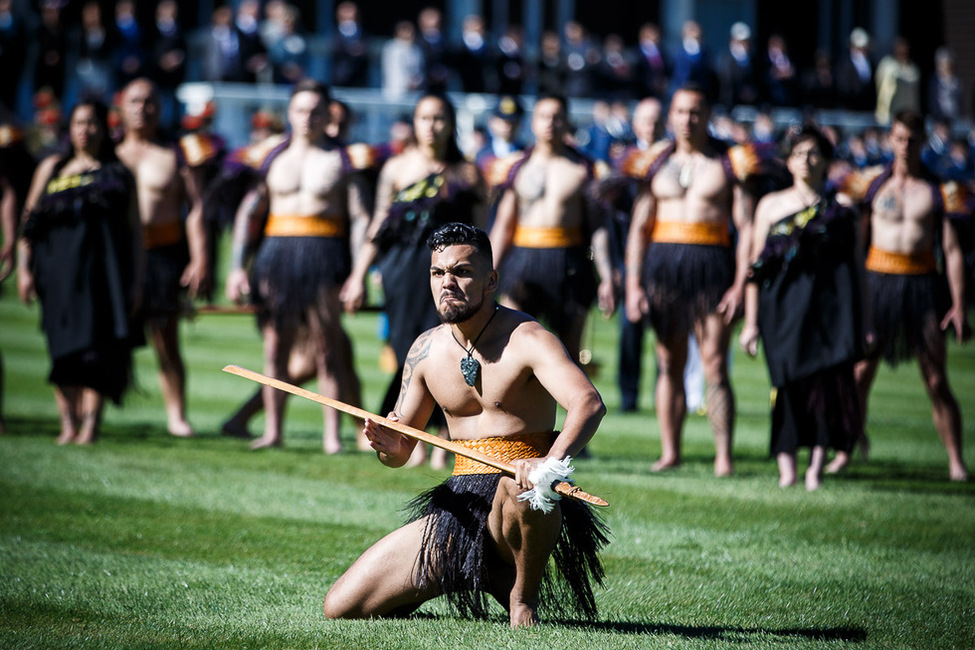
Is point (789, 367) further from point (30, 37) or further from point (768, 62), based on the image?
point (768, 62)

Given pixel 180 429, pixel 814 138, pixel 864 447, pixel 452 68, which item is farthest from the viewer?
pixel 452 68

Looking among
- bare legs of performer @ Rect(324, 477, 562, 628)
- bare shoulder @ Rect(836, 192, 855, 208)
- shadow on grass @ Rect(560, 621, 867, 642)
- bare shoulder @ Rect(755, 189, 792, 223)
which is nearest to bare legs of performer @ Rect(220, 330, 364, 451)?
bare shoulder @ Rect(755, 189, 792, 223)

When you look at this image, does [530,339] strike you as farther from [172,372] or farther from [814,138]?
[172,372]

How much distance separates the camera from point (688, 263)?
8.20 m

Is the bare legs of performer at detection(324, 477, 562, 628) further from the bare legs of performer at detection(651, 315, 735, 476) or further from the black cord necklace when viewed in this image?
the bare legs of performer at detection(651, 315, 735, 476)

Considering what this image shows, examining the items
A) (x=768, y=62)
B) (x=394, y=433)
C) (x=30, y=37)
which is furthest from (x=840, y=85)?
(x=394, y=433)

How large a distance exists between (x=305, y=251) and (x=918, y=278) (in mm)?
4022

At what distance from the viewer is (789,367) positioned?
7.71 meters

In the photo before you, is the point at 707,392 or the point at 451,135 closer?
the point at 707,392

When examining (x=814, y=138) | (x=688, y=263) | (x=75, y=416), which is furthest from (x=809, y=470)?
(x=75, y=416)

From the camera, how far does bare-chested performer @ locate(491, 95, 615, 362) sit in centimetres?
849

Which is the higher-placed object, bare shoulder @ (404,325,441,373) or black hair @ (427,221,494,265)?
black hair @ (427,221,494,265)

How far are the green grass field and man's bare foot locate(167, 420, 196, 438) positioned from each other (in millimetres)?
97

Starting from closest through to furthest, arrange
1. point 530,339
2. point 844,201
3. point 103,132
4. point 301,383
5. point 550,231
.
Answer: point 530,339 → point 844,201 → point 550,231 → point 103,132 → point 301,383
